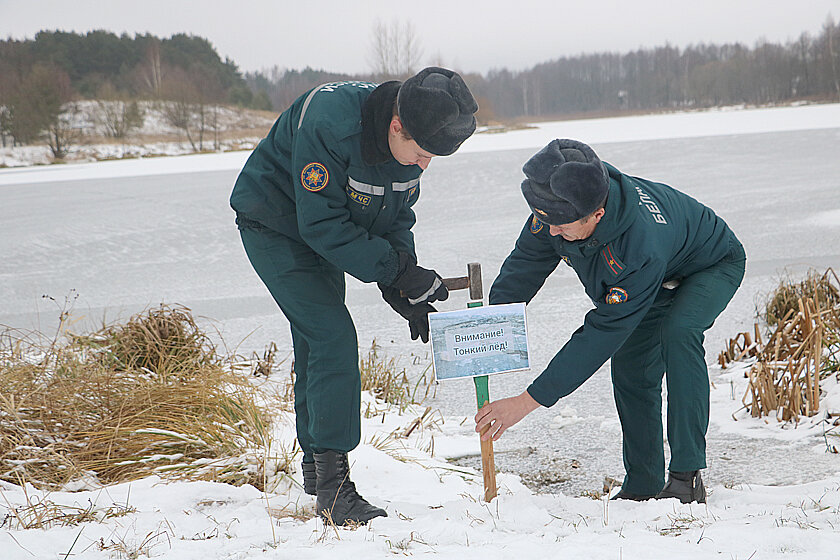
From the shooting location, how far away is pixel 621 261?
1.96 meters

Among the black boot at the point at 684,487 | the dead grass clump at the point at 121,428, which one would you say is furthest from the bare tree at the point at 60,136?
the black boot at the point at 684,487

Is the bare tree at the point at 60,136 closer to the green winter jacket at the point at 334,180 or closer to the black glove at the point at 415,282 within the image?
the green winter jacket at the point at 334,180

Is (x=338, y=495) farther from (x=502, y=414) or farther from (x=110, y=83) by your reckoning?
(x=110, y=83)

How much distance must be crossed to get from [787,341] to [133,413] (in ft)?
9.01

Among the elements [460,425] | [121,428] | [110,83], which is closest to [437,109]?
[121,428]

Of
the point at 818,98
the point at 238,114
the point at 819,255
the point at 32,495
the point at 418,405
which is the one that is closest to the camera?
the point at 32,495

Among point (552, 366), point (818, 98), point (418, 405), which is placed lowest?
point (418, 405)

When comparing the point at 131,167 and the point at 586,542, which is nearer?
the point at 586,542

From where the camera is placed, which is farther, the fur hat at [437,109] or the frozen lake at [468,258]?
the frozen lake at [468,258]

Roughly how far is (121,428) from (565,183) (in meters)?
1.76

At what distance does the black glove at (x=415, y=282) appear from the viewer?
6.98 feet

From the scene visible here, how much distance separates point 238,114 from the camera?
115ft

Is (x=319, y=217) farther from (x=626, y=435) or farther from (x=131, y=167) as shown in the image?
(x=131, y=167)

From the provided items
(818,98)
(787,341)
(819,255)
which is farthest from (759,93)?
(787,341)
